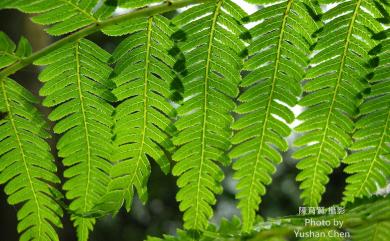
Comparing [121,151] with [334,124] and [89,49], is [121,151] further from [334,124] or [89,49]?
[334,124]

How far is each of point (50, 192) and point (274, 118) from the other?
2.31 ft

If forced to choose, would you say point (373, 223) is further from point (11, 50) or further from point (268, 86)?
point (11, 50)

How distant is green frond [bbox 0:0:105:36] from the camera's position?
44.9 inches

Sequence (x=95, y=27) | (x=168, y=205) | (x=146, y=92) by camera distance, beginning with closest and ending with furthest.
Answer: (x=95, y=27) < (x=146, y=92) < (x=168, y=205)

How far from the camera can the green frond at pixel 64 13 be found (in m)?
1.14

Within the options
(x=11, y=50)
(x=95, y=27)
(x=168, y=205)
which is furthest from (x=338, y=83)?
(x=168, y=205)

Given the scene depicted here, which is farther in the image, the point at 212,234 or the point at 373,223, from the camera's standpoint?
the point at 212,234

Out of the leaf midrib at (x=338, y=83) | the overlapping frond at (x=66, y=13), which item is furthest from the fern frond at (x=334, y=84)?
the overlapping frond at (x=66, y=13)

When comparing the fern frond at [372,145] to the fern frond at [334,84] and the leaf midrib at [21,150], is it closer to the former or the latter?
the fern frond at [334,84]

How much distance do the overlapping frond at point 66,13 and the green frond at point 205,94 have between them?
0.22 metres

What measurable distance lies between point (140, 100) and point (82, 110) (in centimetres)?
17

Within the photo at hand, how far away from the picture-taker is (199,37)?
4.33ft

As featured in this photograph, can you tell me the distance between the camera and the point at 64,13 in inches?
46.4

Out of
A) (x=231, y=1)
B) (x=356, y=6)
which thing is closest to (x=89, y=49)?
(x=231, y=1)
